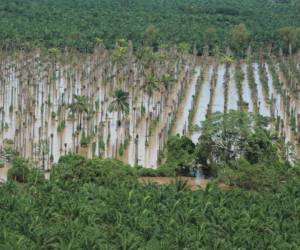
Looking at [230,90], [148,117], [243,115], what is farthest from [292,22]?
[243,115]

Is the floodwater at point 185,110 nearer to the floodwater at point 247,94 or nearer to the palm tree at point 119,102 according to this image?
the palm tree at point 119,102

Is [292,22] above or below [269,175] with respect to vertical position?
above

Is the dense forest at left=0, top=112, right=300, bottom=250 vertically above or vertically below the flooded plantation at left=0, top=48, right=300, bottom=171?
below

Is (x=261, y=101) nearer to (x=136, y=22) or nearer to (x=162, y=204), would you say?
(x=162, y=204)

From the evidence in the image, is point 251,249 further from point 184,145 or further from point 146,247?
point 184,145

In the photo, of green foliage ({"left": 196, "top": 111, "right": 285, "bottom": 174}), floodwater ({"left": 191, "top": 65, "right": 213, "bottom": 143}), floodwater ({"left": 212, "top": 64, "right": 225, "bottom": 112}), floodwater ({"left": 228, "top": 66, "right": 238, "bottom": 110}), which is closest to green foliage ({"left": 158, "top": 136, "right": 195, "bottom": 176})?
green foliage ({"left": 196, "top": 111, "right": 285, "bottom": 174})

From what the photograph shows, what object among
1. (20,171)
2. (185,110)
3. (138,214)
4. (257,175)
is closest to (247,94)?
(185,110)

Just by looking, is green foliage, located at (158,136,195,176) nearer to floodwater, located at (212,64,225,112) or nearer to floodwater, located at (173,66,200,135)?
floodwater, located at (173,66,200,135)
